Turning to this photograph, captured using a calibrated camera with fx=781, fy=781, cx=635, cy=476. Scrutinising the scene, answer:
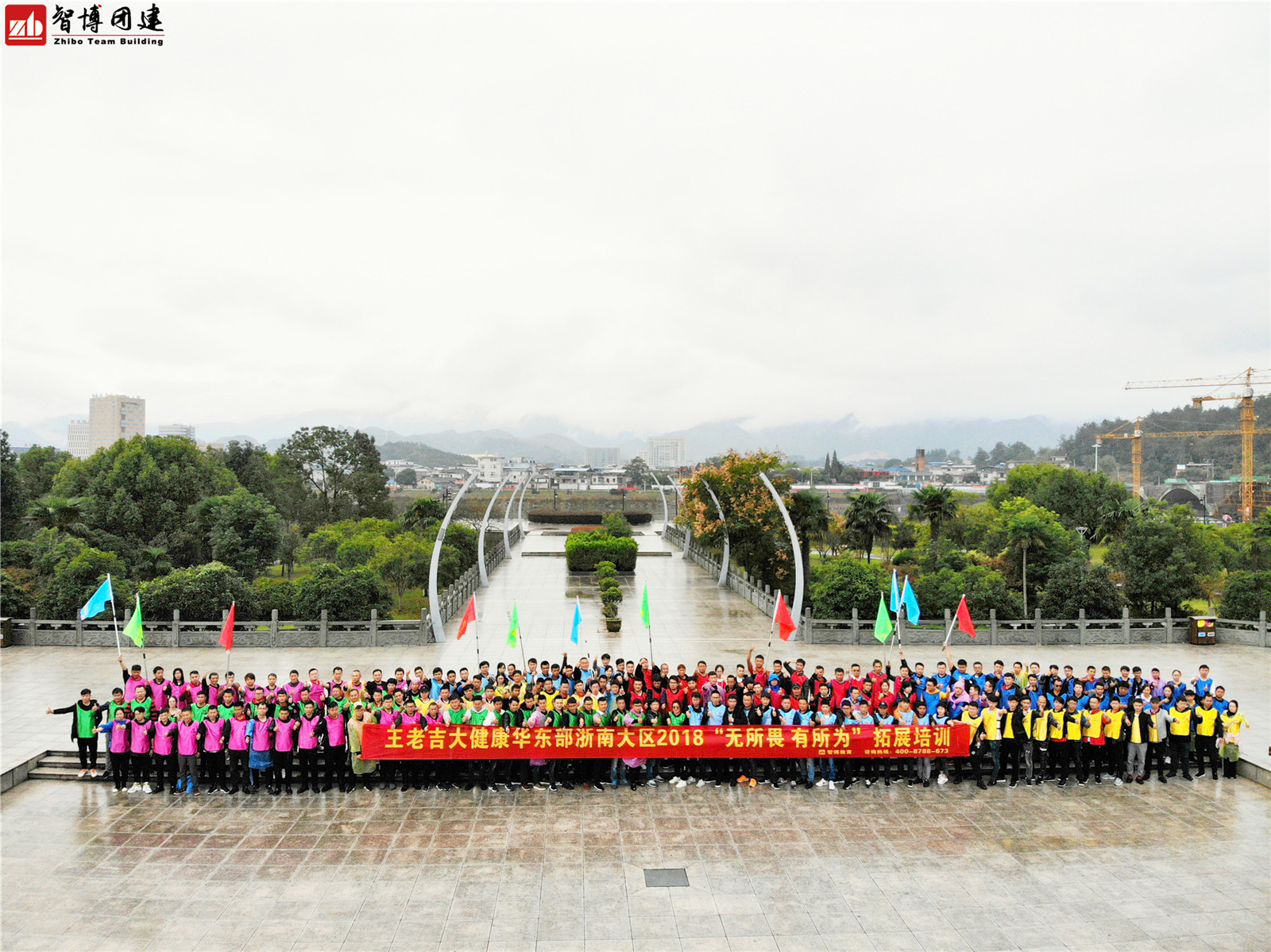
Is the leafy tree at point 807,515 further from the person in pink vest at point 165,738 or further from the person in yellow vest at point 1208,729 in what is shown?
the person in pink vest at point 165,738

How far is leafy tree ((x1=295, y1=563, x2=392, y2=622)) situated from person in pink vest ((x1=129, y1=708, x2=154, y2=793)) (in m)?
10.5

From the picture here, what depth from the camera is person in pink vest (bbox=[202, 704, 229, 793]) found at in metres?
10.7

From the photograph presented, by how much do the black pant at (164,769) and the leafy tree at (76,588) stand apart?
12140 millimetres

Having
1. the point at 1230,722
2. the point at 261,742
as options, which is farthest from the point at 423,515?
the point at 1230,722

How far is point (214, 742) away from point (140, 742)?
39.7 inches

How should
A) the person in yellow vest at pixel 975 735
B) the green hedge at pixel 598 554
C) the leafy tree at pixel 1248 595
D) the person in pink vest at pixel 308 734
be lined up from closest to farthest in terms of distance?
the person in pink vest at pixel 308 734
the person in yellow vest at pixel 975 735
the leafy tree at pixel 1248 595
the green hedge at pixel 598 554

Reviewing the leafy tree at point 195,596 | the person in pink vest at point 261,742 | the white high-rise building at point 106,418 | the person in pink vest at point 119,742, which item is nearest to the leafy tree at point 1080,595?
the person in pink vest at point 261,742

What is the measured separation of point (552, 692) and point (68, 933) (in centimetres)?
577

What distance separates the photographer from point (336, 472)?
53312mm

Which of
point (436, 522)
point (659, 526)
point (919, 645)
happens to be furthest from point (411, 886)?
point (659, 526)

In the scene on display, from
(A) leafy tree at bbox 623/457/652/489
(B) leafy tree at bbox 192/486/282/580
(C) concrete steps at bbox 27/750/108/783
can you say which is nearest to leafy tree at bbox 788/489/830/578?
(B) leafy tree at bbox 192/486/282/580

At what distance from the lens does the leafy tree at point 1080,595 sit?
22.5 meters

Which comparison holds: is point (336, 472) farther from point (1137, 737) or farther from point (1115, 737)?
point (1137, 737)

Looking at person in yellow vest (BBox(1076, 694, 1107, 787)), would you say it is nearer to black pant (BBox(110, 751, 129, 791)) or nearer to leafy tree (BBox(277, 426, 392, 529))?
black pant (BBox(110, 751, 129, 791))
